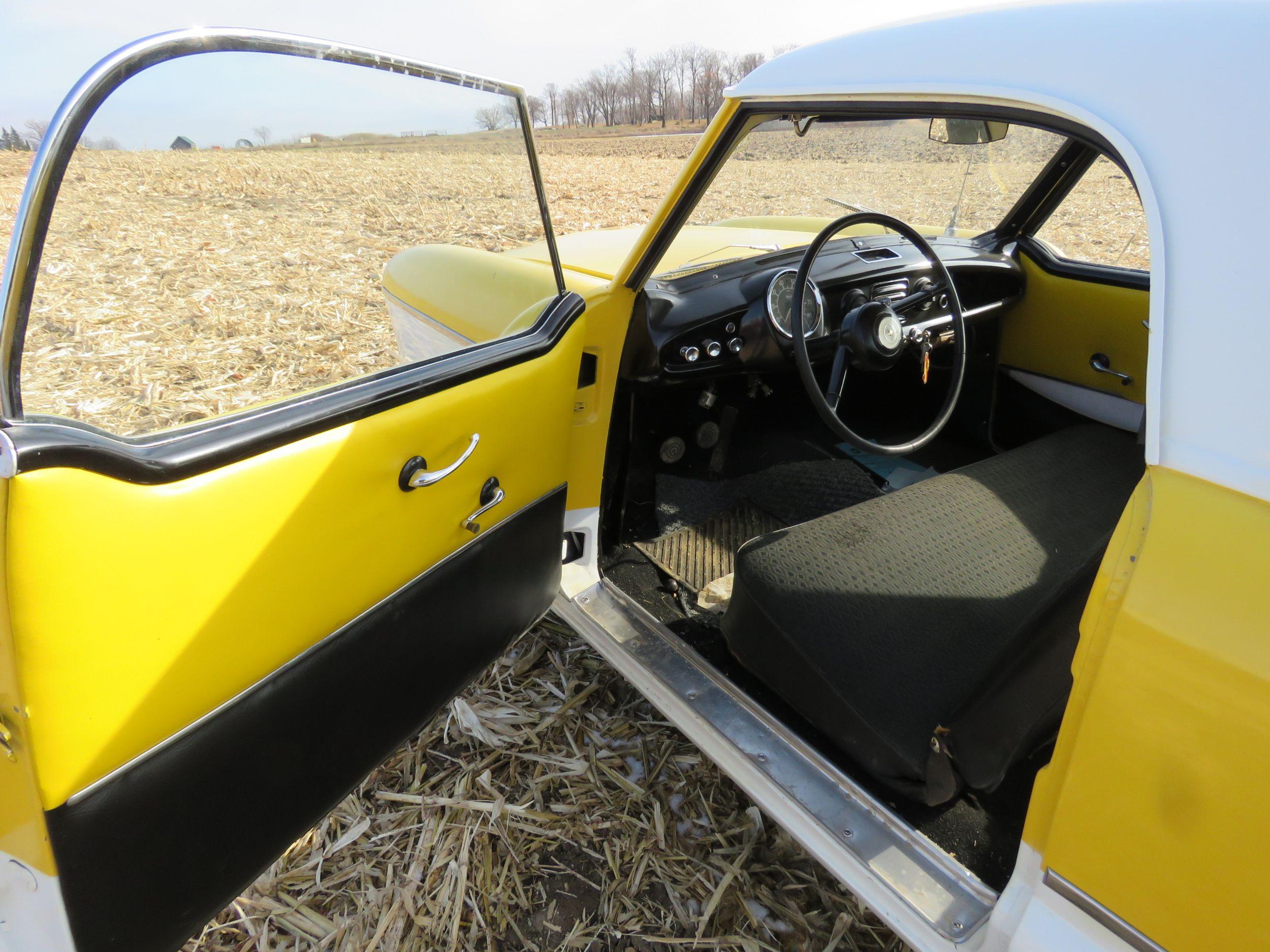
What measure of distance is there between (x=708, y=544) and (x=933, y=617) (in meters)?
1.15

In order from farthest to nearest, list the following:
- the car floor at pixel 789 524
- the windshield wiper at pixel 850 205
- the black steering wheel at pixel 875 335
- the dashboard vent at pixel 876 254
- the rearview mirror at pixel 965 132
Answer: the dashboard vent at pixel 876 254
the windshield wiper at pixel 850 205
the rearview mirror at pixel 965 132
the black steering wheel at pixel 875 335
the car floor at pixel 789 524

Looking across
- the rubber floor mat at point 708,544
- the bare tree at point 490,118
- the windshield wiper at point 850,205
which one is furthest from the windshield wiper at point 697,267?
the rubber floor mat at point 708,544

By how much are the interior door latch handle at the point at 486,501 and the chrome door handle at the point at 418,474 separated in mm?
177

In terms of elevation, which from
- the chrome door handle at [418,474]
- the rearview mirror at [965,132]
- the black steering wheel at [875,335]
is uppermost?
the rearview mirror at [965,132]

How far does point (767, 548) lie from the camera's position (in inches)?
69.7

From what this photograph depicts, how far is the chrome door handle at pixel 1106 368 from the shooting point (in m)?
2.75

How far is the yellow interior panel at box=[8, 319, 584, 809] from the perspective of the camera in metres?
0.89

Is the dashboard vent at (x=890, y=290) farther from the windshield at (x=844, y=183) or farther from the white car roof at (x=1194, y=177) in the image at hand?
the white car roof at (x=1194, y=177)

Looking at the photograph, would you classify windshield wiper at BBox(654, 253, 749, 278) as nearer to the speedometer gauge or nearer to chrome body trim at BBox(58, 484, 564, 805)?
the speedometer gauge

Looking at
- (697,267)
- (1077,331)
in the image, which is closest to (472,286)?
(697,267)

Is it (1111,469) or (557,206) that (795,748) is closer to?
(1111,469)

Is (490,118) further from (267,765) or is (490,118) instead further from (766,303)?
(267,765)

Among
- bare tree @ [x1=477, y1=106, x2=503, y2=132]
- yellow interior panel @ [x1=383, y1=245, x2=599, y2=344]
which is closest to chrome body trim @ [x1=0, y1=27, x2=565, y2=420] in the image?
bare tree @ [x1=477, y1=106, x2=503, y2=132]

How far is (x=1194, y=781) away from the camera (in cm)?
86
